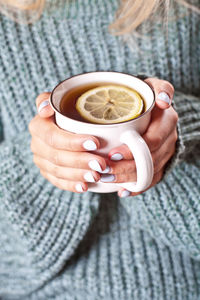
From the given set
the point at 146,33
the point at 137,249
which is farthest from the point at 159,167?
the point at 146,33

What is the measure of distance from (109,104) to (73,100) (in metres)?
0.06

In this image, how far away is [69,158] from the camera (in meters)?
0.52

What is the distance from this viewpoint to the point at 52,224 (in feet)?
2.39

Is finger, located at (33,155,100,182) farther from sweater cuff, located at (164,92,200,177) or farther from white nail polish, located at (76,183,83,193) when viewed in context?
sweater cuff, located at (164,92,200,177)

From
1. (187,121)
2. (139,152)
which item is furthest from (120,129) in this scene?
(187,121)

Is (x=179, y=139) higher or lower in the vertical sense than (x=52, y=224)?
higher

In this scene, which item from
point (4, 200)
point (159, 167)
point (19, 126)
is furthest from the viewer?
point (19, 126)

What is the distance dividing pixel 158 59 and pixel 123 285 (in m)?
0.52

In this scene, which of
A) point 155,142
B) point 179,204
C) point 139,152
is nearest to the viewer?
point 139,152

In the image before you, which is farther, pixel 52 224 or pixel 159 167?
pixel 52 224

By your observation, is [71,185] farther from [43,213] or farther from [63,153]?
[43,213]

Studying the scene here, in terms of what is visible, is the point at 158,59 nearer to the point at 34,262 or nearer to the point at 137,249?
the point at 137,249

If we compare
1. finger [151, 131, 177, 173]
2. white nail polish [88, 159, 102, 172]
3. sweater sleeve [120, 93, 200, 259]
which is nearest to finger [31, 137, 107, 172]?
white nail polish [88, 159, 102, 172]

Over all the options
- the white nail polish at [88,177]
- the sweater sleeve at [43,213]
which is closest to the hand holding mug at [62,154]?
the white nail polish at [88,177]
